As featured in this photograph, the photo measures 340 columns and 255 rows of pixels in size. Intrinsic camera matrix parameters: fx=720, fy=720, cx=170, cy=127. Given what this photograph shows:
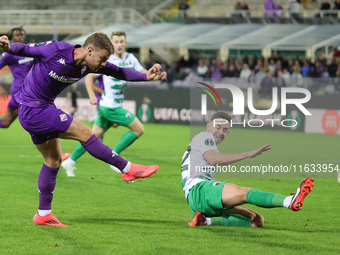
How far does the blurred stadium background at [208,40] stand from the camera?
26812 millimetres

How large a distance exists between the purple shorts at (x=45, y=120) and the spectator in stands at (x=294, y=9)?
28198 mm

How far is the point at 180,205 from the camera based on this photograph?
30.6 feet

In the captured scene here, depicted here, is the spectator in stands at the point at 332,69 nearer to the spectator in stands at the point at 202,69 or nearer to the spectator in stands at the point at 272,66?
the spectator in stands at the point at 272,66

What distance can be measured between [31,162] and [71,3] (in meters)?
31.0

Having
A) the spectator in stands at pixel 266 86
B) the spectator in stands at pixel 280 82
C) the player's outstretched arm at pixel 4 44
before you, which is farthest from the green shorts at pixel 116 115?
the spectator in stands at pixel 280 82

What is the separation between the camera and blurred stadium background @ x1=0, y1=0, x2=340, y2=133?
1056 inches

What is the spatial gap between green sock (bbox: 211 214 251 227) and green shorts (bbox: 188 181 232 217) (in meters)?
0.27

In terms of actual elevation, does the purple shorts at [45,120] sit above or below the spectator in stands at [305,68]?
above

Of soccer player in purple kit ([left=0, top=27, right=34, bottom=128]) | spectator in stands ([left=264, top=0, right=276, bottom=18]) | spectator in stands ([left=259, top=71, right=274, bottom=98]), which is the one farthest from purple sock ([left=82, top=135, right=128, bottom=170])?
spectator in stands ([left=264, top=0, right=276, bottom=18])

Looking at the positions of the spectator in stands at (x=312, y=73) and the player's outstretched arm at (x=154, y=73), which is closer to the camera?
the player's outstretched arm at (x=154, y=73)

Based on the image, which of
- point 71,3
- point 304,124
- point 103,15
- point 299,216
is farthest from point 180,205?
point 71,3

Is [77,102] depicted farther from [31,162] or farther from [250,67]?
[31,162]

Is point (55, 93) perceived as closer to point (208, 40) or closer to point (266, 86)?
point (266, 86)

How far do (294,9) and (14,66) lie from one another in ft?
74.5
